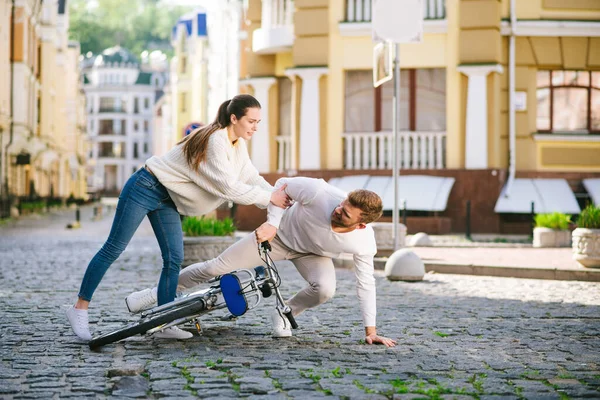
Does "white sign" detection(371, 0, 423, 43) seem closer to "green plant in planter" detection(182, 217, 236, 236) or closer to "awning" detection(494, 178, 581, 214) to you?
"green plant in planter" detection(182, 217, 236, 236)

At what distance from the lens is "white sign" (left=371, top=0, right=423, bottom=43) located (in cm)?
1503

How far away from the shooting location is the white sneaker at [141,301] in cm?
767

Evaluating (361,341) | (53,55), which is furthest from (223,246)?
(53,55)

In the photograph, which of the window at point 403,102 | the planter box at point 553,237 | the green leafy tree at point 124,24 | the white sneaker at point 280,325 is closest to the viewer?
the white sneaker at point 280,325

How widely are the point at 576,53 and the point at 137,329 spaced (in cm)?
1920

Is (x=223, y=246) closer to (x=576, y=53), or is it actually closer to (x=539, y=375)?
(x=539, y=375)

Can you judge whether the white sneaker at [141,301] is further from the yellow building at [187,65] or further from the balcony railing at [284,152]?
the yellow building at [187,65]

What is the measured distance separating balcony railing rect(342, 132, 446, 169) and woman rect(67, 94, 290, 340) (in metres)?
17.1

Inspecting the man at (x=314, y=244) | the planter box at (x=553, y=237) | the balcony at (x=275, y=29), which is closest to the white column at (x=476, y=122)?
the balcony at (x=275, y=29)

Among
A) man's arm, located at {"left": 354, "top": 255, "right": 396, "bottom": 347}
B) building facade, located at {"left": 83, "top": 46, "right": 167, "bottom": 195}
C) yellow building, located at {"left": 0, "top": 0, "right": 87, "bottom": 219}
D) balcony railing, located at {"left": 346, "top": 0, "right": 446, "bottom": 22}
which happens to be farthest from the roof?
man's arm, located at {"left": 354, "top": 255, "right": 396, "bottom": 347}

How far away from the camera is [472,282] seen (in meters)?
13.3

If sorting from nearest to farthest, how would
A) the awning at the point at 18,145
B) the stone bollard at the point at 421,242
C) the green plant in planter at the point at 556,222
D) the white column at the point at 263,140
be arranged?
the green plant in planter at the point at 556,222
the stone bollard at the point at 421,242
the white column at the point at 263,140
the awning at the point at 18,145

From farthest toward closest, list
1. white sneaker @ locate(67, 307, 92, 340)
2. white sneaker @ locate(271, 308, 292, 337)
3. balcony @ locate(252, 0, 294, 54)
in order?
balcony @ locate(252, 0, 294, 54) → white sneaker @ locate(271, 308, 292, 337) → white sneaker @ locate(67, 307, 92, 340)

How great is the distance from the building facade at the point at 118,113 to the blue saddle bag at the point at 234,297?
422 feet
